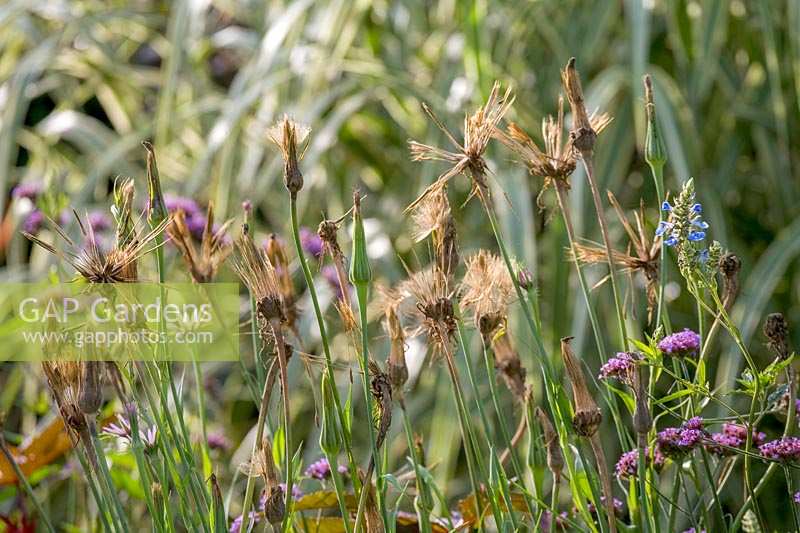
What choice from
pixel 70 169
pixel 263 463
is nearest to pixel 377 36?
pixel 70 169

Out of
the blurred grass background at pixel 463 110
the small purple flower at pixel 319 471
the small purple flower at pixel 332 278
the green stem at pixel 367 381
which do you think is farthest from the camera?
the blurred grass background at pixel 463 110

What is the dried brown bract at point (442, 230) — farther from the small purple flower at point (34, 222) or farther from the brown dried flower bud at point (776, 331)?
the small purple flower at point (34, 222)

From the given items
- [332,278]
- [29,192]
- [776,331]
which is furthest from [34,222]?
[776,331]

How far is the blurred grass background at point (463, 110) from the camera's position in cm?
121

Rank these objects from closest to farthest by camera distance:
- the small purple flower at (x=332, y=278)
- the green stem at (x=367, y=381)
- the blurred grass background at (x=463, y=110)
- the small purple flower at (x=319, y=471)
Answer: the green stem at (x=367, y=381) → the small purple flower at (x=319, y=471) → the small purple flower at (x=332, y=278) → the blurred grass background at (x=463, y=110)

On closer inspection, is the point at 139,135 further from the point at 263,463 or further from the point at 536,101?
the point at 263,463

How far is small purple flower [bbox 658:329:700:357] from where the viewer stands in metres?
0.41

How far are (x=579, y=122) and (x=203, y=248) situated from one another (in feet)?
0.59

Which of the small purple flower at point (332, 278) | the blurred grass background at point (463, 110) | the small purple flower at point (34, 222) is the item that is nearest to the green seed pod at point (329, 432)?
the small purple flower at point (332, 278)

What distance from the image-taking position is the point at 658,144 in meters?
0.43

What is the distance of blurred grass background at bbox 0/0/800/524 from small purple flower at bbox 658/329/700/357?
2.13 ft

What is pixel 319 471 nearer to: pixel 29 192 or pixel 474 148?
pixel 474 148

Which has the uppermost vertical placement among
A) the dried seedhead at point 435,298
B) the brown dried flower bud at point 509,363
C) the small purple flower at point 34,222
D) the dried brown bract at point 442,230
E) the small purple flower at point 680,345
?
the small purple flower at point 34,222

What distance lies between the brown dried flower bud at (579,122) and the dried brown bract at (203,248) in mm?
154
